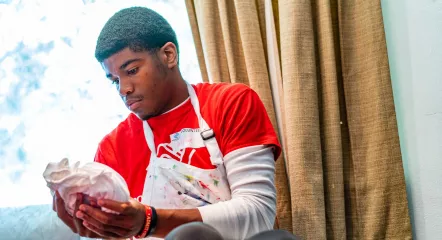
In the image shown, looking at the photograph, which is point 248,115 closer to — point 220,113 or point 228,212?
point 220,113

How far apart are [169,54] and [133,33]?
0.34ft

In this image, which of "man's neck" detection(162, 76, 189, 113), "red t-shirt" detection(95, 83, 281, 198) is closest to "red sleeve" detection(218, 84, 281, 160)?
"red t-shirt" detection(95, 83, 281, 198)

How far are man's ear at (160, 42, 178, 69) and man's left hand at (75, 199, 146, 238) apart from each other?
0.39 metres

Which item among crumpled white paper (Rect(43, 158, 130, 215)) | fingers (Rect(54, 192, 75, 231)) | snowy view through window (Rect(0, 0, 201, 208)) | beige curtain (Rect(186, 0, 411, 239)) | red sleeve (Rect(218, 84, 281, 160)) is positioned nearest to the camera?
crumpled white paper (Rect(43, 158, 130, 215))

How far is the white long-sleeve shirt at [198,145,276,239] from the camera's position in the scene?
38.4 inches

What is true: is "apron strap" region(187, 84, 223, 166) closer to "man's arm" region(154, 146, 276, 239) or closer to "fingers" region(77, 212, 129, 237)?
"man's arm" region(154, 146, 276, 239)

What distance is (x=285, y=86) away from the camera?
1.26 metres

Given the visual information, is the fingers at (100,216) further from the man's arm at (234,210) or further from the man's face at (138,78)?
the man's face at (138,78)

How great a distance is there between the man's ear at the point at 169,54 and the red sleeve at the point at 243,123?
0.49ft

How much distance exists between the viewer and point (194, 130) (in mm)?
1126

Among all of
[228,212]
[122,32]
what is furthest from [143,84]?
[228,212]

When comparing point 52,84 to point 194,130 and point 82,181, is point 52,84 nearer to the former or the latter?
point 194,130

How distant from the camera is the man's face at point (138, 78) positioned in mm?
1095

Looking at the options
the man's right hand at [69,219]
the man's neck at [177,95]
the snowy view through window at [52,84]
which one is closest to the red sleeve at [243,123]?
the man's neck at [177,95]
